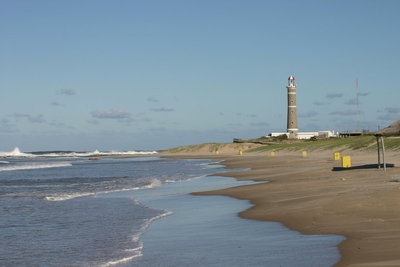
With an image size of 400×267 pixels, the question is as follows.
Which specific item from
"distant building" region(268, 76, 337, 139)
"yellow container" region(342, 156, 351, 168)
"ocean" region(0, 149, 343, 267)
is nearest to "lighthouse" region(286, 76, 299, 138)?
"distant building" region(268, 76, 337, 139)

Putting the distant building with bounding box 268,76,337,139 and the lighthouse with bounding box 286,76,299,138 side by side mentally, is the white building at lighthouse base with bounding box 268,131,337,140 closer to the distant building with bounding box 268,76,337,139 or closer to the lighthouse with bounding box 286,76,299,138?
the distant building with bounding box 268,76,337,139

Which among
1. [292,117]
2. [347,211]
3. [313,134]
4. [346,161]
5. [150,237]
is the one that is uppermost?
[292,117]

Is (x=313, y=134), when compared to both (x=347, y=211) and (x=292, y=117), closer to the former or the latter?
(x=292, y=117)

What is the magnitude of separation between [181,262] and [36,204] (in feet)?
44.5

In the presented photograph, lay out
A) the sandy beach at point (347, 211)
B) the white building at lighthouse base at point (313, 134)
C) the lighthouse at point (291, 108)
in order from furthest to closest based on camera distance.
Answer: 1. the white building at lighthouse base at point (313, 134)
2. the lighthouse at point (291, 108)
3. the sandy beach at point (347, 211)

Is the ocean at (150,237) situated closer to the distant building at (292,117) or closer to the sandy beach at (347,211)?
the sandy beach at (347,211)

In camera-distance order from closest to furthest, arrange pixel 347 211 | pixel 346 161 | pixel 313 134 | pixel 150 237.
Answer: pixel 150 237 < pixel 347 211 < pixel 346 161 < pixel 313 134

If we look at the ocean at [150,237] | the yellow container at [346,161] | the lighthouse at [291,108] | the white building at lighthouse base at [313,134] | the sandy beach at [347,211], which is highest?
the lighthouse at [291,108]

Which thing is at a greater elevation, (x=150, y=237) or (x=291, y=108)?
(x=291, y=108)

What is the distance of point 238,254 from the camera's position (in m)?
10.9

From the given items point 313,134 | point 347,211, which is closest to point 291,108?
point 313,134

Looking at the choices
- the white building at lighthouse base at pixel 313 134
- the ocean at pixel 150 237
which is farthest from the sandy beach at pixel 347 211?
the white building at lighthouse base at pixel 313 134

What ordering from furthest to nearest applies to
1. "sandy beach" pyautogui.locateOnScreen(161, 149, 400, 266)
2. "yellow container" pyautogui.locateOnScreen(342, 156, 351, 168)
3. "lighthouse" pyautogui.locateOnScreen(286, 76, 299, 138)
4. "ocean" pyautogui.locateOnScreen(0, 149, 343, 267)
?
"lighthouse" pyautogui.locateOnScreen(286, 76, 299, 138) < "yellow container" pyautogui.locateOnScreen(342, 156, 351, 168) < "ocean" pyautogui.locateOnScreen(0, 149, 343, 267) < "sandy beach" pyautogui.locateOnScreen(161, 149, 400, 266)

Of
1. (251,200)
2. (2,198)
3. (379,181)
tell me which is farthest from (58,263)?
(2,198)
